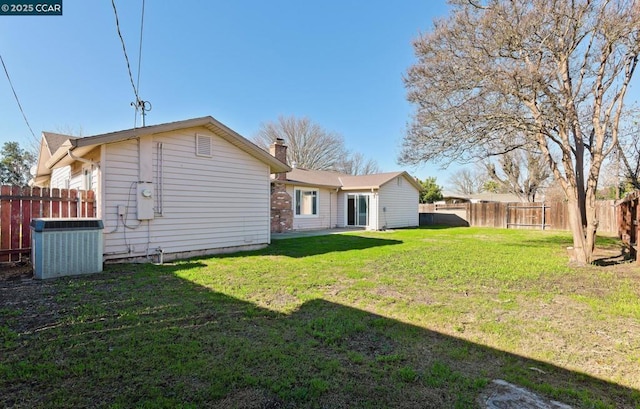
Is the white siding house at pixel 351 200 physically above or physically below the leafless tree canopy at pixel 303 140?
below

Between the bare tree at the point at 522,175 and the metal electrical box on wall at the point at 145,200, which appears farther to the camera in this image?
the bare tree at the point at 522,175

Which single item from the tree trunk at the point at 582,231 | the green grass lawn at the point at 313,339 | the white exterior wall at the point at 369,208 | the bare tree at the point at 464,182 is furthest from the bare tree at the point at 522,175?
the green grass lawn at the point at 313,339

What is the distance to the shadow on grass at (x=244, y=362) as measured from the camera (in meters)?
2.17

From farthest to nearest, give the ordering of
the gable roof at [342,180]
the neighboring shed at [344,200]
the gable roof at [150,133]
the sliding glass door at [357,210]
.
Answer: the sliding glass door at [357,210], the gable roof at [342,180], the neighboring shed at [344,200], the gable roof at [150,133]

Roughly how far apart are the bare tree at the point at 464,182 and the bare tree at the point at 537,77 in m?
43.7

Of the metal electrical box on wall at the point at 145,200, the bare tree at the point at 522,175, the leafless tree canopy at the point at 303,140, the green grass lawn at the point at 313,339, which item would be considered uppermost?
the leafless tree canopy at the point at 303,140

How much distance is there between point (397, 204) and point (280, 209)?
7.55 metres

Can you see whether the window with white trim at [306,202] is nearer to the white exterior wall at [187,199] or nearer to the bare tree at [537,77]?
the white exterior wall at [187,199]

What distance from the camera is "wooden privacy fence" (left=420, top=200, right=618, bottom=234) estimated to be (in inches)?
653

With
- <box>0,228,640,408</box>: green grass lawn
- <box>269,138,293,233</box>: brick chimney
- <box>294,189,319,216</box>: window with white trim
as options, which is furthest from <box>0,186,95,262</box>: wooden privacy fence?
<box>294,189,319,216</box>: window with white trim

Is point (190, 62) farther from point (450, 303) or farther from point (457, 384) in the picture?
point (457, 384)

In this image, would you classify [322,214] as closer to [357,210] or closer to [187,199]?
[357,210]

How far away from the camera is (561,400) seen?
2.19 meters

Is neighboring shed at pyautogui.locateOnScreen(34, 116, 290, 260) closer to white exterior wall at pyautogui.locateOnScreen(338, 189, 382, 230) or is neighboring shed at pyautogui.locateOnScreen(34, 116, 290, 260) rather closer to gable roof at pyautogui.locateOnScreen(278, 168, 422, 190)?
gable roof at pyautogui.locateOnScreen(278, 168, 422, 190)
